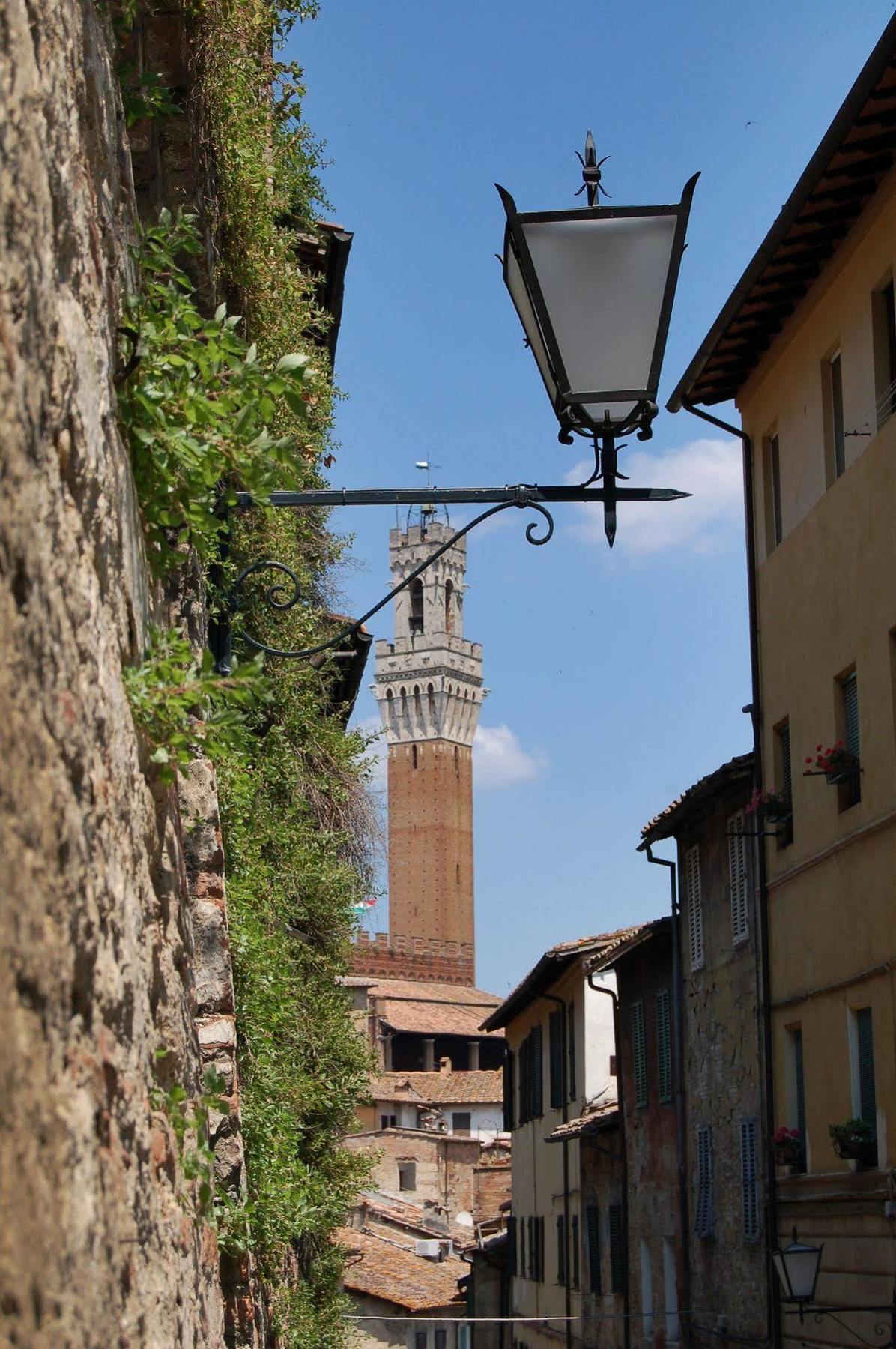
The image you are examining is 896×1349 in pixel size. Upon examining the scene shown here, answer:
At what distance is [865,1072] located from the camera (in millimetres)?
13008

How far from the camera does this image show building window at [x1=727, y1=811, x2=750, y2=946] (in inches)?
667

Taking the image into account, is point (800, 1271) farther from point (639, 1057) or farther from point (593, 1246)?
point (593, 1246)

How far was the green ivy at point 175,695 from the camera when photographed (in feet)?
10.7

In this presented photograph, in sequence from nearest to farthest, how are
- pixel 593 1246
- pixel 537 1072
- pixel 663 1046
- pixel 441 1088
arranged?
pixel 663 1046 < pixel 593 1246 < pixel 537 1072 < pixel 441 1088

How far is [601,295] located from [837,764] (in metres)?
8.62

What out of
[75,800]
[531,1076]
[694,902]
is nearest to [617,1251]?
[694,902]

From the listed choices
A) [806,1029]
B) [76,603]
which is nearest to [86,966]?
[76,603]

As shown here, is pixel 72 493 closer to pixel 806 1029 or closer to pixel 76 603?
pixel 76 603

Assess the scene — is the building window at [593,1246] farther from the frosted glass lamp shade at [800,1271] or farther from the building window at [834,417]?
the building window at [834,417]

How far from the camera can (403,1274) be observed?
3875cm

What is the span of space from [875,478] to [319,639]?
405 centimetres

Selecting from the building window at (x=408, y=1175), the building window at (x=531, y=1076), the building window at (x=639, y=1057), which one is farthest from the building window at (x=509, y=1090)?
the building window at (x=408, y=1175)

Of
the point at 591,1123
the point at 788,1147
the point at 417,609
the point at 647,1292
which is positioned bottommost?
the point at 647,1292

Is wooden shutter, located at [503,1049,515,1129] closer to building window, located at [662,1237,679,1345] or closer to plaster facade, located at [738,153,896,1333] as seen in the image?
building window, located at [662,1237,679,1345]
